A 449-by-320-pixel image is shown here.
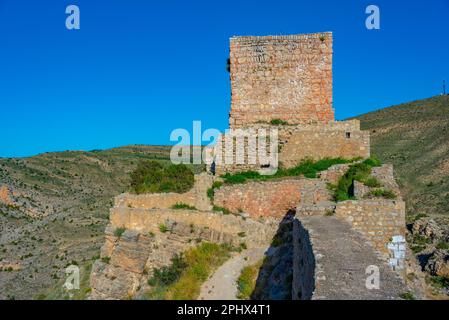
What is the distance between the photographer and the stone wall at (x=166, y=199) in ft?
47.5

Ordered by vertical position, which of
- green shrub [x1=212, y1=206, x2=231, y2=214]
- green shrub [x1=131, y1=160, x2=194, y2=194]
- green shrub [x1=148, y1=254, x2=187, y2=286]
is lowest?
green shrub [x1=148, y1=254, x2=187, y2=286]

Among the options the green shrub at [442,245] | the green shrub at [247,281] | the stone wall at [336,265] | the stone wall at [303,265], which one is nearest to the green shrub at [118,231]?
the green shrub at [247,281]

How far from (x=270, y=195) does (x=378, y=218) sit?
421cm

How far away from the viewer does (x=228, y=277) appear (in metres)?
12.4

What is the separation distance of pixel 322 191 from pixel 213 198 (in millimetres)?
3052

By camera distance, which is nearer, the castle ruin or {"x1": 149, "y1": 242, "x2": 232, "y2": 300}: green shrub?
the castle ruin

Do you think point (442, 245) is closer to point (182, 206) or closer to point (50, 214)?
Result: point (182, 206)

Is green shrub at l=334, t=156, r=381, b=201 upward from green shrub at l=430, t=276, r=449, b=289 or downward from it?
upward

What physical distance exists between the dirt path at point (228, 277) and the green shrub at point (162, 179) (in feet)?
9.28

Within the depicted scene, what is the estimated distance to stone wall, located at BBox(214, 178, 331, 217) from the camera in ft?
45.5

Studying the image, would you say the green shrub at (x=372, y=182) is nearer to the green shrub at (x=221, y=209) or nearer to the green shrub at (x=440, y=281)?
the green shrub at (x=221, y=209)

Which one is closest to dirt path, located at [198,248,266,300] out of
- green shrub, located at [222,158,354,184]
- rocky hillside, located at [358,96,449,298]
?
green shrub, located at [222,158,354,184]

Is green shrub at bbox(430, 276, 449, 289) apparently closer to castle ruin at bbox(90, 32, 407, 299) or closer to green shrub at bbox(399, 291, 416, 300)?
castle ruin at bbox(90, 32, 407, 299)

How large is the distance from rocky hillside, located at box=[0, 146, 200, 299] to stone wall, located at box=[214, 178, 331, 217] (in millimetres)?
6404
